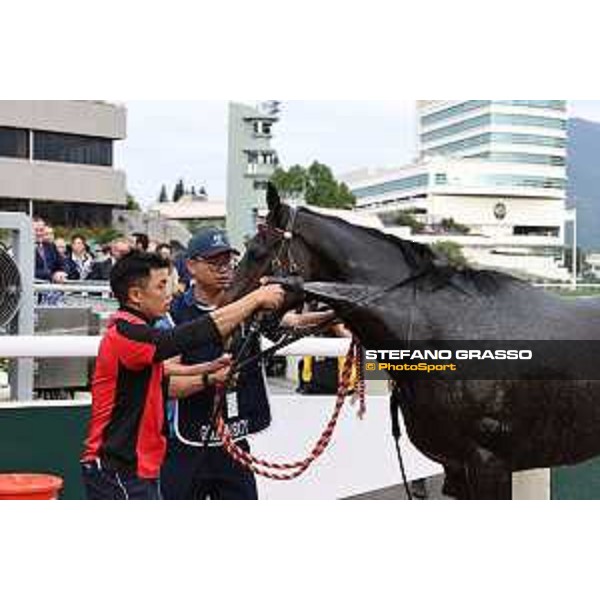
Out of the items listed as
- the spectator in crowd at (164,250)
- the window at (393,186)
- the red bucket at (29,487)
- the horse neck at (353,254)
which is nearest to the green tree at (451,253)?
the horse neck at (353,254)

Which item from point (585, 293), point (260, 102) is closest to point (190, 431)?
point (260, 102)

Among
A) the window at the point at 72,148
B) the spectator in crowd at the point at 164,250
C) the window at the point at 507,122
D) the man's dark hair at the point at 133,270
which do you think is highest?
the window at the point at 507,122

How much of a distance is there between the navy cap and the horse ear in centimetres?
21

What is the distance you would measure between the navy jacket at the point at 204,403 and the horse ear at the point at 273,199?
45 cm

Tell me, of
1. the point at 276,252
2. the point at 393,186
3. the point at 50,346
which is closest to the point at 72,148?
the point at 50,346

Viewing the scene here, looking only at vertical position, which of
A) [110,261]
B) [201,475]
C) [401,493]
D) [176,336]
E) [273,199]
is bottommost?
[401,493]

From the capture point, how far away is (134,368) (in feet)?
10.6

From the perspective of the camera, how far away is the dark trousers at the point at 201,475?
3607mm

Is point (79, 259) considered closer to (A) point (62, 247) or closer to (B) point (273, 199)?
(A) point (62, 247)

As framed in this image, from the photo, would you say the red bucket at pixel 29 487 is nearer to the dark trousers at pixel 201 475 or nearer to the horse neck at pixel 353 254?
the dark trousers at pixel 201 475

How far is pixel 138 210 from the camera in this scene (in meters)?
3.55

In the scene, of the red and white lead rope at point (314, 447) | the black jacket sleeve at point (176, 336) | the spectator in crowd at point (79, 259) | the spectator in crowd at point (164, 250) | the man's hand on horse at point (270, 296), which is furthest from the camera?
the spectator in crowd at point (79, 259)

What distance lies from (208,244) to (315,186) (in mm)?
406
